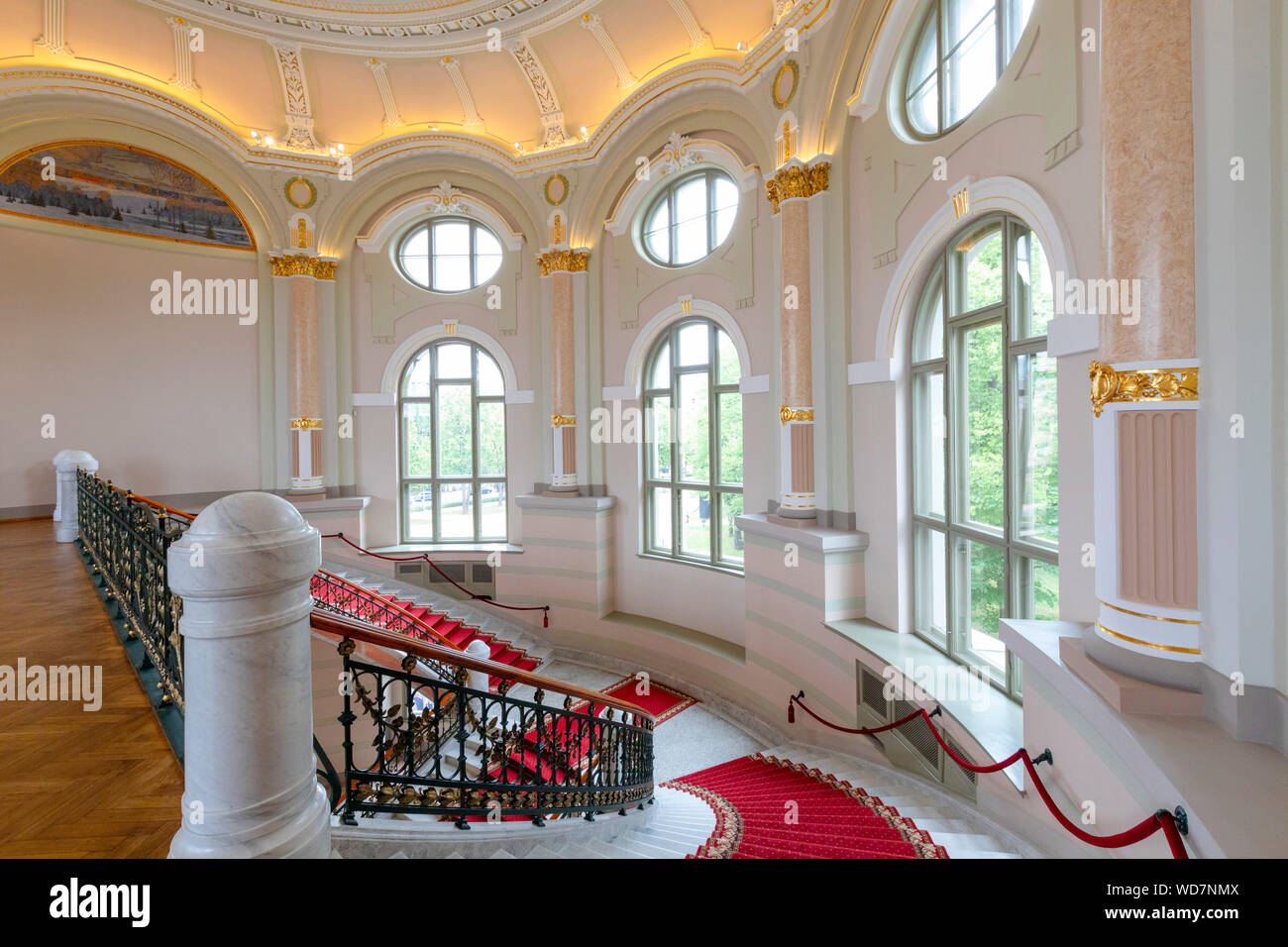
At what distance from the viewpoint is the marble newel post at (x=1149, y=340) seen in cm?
281

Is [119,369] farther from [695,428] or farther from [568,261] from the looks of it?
[695,428]

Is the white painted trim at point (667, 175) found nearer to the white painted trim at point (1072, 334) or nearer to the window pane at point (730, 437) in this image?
the window pane at point (730, 437)

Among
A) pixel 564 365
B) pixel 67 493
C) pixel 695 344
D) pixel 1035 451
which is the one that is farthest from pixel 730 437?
pixel 67 493

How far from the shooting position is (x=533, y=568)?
440 inches

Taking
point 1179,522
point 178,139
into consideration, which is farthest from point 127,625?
point 178,139

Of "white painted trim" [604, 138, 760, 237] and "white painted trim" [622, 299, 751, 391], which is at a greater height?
"white painted trim" [604, 138, 760, 237]

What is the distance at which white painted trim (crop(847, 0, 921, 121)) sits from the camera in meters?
6.04

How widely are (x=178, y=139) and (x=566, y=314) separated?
692 cm

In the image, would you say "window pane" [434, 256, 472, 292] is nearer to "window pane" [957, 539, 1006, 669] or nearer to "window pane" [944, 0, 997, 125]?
"window pane" [944, 0, 997, 125]

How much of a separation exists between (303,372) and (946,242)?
1031 centimetres

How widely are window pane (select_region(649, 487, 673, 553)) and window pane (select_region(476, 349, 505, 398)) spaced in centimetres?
373

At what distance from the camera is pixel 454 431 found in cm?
1234

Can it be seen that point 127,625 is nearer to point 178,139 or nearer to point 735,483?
point 735,483

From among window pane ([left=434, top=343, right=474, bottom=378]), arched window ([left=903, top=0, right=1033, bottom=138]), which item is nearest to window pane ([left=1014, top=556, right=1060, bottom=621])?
arched window ([left=903, top=0, right=1033, bottom=138])
